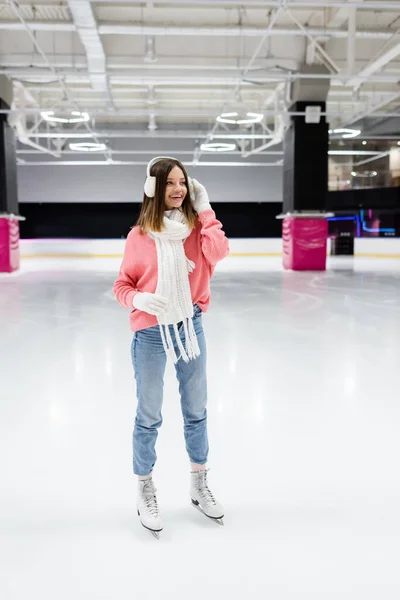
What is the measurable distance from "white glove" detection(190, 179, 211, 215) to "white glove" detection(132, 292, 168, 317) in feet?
1.19

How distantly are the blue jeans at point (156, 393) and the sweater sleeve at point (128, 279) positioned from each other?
5.6 inches

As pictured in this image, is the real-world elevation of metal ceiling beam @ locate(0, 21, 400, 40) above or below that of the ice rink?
above

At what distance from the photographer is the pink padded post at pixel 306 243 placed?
15633 millimetres

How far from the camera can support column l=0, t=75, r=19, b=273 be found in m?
14.8

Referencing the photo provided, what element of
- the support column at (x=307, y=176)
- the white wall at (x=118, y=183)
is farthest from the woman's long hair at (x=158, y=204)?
the white wall at (x=118, y=183)

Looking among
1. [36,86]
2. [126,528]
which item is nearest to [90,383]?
[126,528]

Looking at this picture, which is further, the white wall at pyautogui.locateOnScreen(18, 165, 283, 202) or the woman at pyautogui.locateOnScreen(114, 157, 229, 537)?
the white wall at pyautogui.locateOnScreen(18, 165, 283, 202)

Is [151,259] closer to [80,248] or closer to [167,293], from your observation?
[167,293]

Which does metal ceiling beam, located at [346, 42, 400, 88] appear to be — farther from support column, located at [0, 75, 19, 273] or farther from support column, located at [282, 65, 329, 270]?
support column, located at [0, 75, 19, 273]

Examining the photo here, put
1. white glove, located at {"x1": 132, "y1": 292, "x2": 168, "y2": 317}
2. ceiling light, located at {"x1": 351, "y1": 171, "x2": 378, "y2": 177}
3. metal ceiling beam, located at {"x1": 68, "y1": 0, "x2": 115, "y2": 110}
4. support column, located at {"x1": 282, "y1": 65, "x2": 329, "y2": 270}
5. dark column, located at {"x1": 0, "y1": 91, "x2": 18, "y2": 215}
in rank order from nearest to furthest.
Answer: white glove, located at {"x1": 132, "y1": 292, "x2": 168, "y2": 317}, metal ceiling beam, located at {"x1": 68, "y1": 0, "x2": 115, "y2": 110}, support column, located at {"x1": 282, "y1": 65, "x2": 329, "y2": 270}, dark column, located at {"x1": 0, "y1": 91, "x2": 18, "y2": 215}, ceiling light, located at {"x1": 351, "y1": 171, "x2": 378, "y2": 177}

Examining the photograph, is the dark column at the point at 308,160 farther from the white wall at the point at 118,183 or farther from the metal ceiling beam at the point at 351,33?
the white wall at the point at 118,183

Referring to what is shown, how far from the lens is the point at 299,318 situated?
7.43 m

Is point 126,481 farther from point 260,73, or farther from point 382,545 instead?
point 260,73

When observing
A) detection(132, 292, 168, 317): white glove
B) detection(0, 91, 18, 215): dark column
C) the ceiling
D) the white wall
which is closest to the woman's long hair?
detection(132, 292, 168, 317): white glove
